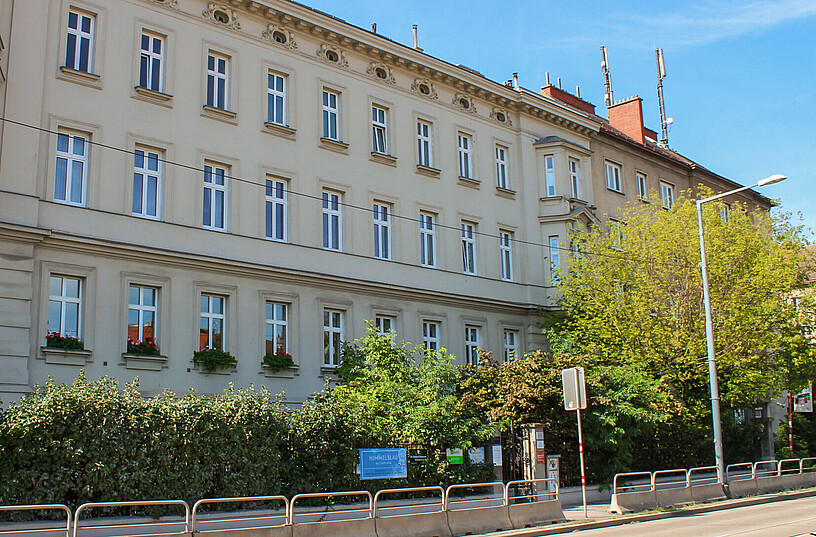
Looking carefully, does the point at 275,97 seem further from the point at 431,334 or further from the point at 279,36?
the point at 431,334

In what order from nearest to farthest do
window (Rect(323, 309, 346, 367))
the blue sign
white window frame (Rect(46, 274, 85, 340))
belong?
the blue sign, white window frame (Rect(46, 274, 85, 340)), window (Rect(323, 309, 346, 367))

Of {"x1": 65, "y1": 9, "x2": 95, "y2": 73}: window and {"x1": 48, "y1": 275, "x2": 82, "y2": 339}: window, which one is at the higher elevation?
{"x1": 65, "y1": 9, "x2": 95, "y2": 73}: window

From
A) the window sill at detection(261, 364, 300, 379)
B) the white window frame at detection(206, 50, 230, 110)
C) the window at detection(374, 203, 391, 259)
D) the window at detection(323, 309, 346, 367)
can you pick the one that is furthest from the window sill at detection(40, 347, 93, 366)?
the window at detection(374, 203, 391, 259)

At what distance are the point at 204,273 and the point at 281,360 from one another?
3496 mm

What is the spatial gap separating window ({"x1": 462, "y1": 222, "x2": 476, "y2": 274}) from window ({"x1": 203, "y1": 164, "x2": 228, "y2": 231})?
10251 millimetres

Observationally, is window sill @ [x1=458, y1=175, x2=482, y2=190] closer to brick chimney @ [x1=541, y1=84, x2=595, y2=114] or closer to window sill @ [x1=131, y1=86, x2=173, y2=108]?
brick chimney @ [x1=541, y1=84, x2=595, y2=114]

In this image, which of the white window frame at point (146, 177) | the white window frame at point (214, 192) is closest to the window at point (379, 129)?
the white window frame at point (214, 192)

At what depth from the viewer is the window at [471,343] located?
3148cm

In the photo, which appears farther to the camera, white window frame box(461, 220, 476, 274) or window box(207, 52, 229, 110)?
white window frame box(461, 220, 476, 274)

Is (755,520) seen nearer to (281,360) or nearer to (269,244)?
(281,360)

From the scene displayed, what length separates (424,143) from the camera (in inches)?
1259

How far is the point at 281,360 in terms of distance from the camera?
25344mm

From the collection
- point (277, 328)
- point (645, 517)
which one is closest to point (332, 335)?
point (277, 328)

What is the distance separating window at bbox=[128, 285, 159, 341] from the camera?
23.0 m
